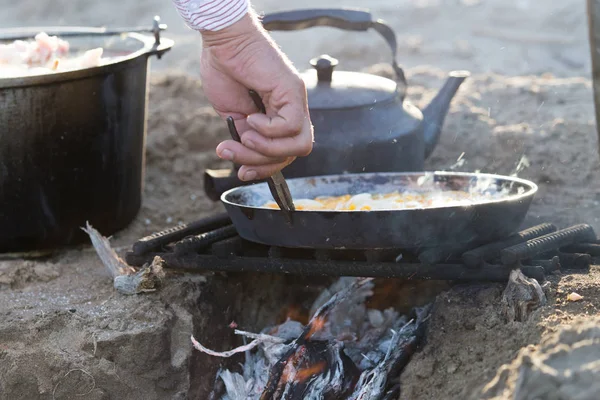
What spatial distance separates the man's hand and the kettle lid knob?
122 centimetres

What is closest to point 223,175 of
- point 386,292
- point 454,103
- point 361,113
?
point 361,113

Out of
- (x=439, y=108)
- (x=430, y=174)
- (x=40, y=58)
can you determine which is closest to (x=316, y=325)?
(x=430, y=174)

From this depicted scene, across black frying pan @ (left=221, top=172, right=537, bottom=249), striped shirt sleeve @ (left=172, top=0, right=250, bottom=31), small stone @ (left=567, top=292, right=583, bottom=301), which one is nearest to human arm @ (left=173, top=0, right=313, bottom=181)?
striped shirt sleeve @ (left=172, top=0, right=250, bottom=31)

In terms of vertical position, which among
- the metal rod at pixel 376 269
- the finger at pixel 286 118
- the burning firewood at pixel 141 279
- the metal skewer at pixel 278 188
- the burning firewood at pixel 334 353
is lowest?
the burning firewood at pixel 334 353

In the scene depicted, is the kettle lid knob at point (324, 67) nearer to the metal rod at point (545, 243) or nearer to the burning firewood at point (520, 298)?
the metal rod at point (545, 243)

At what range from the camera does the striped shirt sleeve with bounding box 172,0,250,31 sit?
1845 millimetres

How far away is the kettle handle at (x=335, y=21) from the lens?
3.36m

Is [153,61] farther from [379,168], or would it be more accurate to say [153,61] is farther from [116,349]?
[116,349]

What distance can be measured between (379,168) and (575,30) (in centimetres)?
557

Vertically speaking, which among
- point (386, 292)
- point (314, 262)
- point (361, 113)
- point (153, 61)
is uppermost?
point (361, 113)

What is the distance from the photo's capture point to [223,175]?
130 inches

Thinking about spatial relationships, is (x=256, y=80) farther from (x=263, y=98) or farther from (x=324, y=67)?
(x=324, y=67)

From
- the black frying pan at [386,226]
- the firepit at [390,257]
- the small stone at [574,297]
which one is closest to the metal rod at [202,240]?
the firepit at [390,257]

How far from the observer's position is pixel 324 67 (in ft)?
10.3
